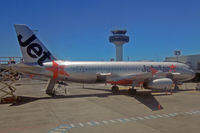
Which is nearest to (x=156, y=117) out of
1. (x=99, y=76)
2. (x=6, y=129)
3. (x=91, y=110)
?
(x=91, y=110)

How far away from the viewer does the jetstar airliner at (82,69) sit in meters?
21.2

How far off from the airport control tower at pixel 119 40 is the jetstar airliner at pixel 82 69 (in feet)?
293

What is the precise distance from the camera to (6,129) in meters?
10.4

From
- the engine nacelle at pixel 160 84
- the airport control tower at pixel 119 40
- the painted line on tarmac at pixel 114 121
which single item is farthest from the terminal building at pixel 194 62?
the airport control tower at pixel 119 40

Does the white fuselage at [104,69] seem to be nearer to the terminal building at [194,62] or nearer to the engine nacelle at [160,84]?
the engine nacelle at [160,84]

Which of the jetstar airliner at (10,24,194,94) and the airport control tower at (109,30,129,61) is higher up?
the airport control tower at (109,30,129,61)

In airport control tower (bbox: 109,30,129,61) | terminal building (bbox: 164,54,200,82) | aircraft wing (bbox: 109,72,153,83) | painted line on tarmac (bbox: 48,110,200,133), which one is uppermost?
airport control tower (bbox: 109,30,129,61)

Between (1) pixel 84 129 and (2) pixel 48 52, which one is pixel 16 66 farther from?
(1) pixel 84 129

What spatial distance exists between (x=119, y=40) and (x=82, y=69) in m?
95.5

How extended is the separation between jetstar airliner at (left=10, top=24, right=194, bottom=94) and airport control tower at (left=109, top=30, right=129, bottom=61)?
3516 inches

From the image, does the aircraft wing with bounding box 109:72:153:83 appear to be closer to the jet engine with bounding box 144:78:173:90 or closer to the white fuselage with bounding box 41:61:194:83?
the jet engine with bounding box 144:78:173:90

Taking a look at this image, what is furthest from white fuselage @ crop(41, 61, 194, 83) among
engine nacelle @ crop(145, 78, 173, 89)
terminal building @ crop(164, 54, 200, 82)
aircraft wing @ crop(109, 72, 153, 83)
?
terminal building @ crop(164, 54, 200, 82)

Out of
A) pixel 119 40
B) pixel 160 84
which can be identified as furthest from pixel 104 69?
pixel 119 40

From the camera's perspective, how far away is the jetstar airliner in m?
21.2
